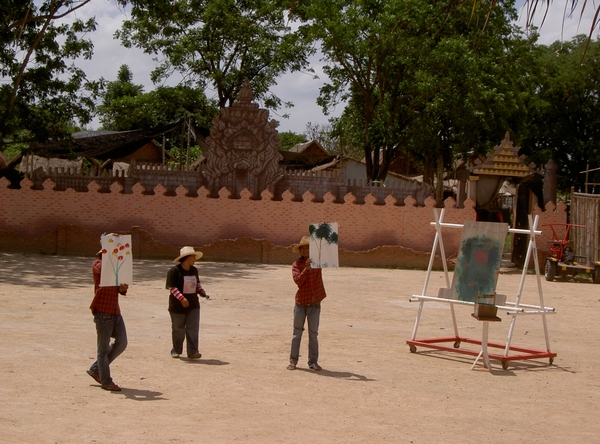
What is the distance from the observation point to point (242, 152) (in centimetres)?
2508

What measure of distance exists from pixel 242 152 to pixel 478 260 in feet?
50.1

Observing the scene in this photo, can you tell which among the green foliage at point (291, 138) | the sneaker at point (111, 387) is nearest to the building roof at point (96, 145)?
the sneaker at point (111, 387)

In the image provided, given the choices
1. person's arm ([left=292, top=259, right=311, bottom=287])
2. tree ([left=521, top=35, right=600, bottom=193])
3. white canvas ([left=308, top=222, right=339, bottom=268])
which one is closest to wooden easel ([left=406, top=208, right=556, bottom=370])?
white canvas ([left=308, top=222, right=339, bottom=268])

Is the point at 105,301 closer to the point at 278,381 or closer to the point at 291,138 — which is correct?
the point at 278,381

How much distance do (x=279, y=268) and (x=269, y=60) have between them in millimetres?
16155

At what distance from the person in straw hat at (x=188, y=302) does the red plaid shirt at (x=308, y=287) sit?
1.10 m

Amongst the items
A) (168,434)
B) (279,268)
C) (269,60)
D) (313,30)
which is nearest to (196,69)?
(269,60)

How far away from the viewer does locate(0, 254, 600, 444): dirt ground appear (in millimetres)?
6785

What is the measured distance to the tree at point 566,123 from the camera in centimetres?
3975

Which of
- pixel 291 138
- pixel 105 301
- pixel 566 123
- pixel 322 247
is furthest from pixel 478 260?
pixel 291 138

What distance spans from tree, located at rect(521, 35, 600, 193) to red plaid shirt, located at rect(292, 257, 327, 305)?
31581 mm

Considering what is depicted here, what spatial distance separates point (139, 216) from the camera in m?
23.7

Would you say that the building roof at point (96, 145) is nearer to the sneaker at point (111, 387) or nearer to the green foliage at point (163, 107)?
the green foliage at point (163, 107)

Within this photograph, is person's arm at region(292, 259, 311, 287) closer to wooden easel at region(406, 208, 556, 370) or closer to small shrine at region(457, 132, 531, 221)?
wooden easel at region(406, 208, 556, 370)
